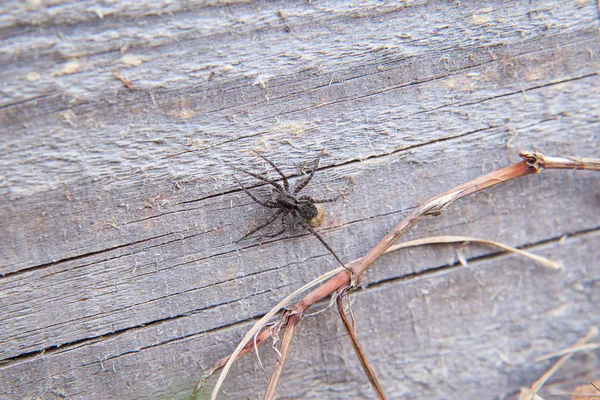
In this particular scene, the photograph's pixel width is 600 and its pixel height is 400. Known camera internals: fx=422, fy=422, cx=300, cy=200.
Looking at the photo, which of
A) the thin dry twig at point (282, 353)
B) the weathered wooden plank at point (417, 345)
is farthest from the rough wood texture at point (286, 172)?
the thin dry twig at point (282, 353)

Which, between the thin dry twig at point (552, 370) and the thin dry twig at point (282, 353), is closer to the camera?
the thin dry twig at point (282, 353)

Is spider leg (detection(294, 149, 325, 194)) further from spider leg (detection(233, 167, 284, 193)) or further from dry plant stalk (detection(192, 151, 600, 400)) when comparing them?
dry plant stalk (detection(192, 151, 600, 400))

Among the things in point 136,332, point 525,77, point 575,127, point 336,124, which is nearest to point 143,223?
point 136,332

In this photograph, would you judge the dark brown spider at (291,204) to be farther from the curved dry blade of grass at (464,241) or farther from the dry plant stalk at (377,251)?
the curved dry blade of grass at (464,241)

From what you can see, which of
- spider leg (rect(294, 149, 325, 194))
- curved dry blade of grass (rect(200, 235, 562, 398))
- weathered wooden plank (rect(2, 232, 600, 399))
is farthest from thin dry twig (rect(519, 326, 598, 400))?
spider leg (rect(294, 149, 325, 194))

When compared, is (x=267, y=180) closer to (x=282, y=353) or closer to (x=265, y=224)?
(x=265, y=224)

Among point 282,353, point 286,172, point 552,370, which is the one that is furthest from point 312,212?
point 552,370

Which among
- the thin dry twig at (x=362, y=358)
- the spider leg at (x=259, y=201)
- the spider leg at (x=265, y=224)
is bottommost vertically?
the thin dry twig at (x=362, y=358)
